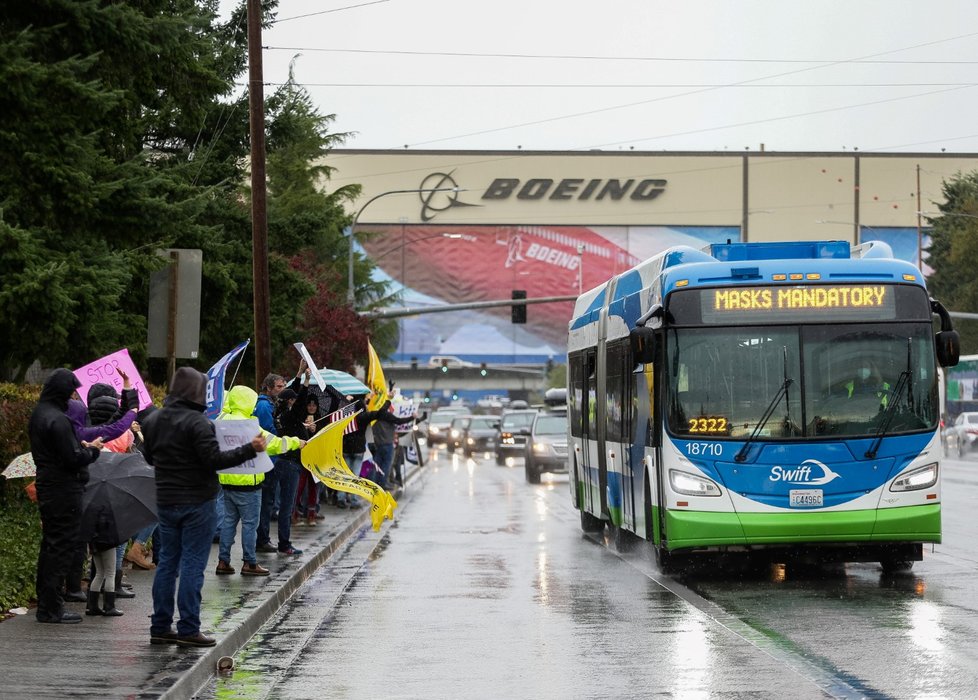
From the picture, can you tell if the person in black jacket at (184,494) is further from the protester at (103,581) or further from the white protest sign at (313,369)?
the white protest sign at (313,369)

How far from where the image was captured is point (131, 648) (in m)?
10.3

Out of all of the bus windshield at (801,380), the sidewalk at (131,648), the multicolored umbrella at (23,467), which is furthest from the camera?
the bus windshield at (801,380)

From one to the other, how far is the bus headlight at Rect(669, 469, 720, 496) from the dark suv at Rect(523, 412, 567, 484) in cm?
2484

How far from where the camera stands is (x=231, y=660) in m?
10.2

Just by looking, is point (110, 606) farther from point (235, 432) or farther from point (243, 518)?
point (243, 518)

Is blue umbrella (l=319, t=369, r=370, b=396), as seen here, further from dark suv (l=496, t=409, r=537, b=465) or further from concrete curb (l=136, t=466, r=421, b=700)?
dark suv (l=496, t=409, r=537, b=465)

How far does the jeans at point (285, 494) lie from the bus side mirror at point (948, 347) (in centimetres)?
705

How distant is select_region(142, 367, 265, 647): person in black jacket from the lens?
10258 mm

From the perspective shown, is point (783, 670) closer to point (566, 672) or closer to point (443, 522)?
point (566, 672)

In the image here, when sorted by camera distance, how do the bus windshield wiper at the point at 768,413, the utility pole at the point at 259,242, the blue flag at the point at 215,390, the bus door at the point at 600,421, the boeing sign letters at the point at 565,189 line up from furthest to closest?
the boeing sign letters at the point at 565,189
the utility pole at the point at 259,242
the bus door at the point at 600,421
the bus windshield wiper at the point at 768,413
the blue flag at the point at 215,390

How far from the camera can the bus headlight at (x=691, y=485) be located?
49.0ft

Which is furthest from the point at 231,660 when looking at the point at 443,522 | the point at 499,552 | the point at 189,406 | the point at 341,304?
the point at 341,304

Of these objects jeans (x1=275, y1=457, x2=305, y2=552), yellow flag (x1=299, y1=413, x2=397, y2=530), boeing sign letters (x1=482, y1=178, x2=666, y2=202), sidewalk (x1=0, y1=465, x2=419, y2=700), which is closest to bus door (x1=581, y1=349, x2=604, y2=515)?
jeans (x1=275, y1=457, x2=305, y2=552)

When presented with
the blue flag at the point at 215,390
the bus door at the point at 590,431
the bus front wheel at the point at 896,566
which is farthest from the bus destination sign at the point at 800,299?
the bus door at the point at 590,431
